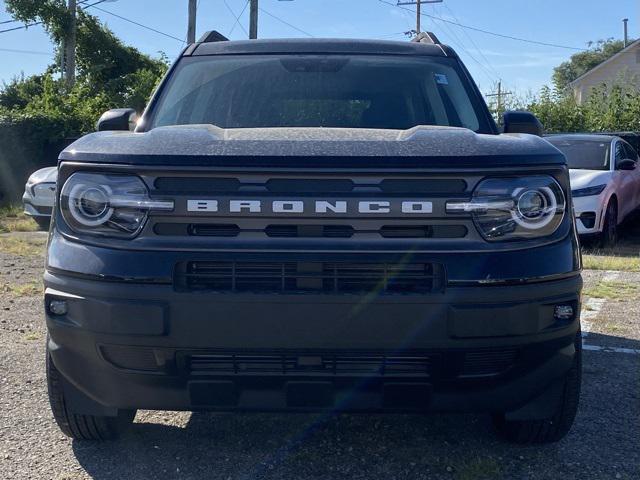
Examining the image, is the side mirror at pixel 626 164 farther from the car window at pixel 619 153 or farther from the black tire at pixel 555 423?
the black tire at pixel 555 423

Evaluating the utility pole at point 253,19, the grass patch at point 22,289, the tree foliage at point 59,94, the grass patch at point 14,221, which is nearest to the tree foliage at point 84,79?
the tree foliage at point 59,94

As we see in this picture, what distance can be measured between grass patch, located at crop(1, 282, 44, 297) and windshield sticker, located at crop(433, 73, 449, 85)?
442 centimetres

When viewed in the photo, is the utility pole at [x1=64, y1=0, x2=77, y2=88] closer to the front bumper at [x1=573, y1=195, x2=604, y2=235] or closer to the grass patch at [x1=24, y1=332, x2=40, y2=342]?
the front bumper at [x1=573, y1=195, x2=604, y2=235]

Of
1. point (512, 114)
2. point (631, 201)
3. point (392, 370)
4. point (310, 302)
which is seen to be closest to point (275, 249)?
point (310, 302)

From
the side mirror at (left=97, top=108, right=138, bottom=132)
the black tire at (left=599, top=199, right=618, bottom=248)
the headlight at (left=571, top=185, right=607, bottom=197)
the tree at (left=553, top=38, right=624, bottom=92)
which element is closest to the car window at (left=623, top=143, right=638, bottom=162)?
the black tire at (left=599, top=199, right=618, bottom=248)

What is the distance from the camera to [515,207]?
9.10 ft

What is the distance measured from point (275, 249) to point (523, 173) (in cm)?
90

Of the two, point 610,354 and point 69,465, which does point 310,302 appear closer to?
point 69,465

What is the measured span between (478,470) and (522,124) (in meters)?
1.75

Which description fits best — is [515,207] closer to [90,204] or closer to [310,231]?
[310,231]

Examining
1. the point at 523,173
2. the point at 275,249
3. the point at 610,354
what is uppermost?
the point at 523,173

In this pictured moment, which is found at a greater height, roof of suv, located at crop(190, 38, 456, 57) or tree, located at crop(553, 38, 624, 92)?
tree, located at crop(553, 38, 624, 92)

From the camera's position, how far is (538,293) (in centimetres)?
274

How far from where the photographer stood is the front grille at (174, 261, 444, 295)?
269 centimetres
